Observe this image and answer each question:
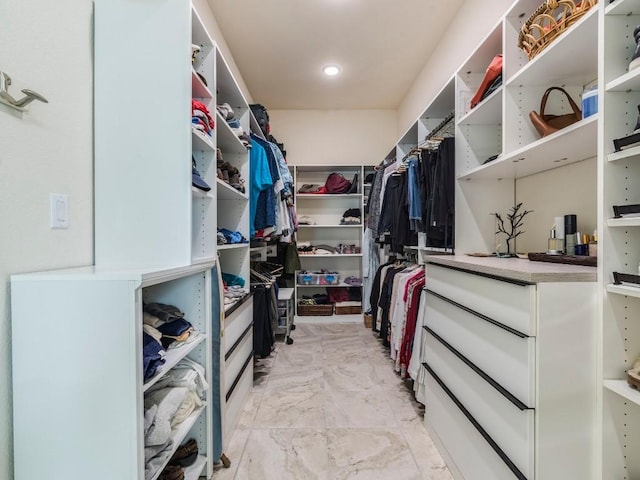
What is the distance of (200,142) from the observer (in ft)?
4.80

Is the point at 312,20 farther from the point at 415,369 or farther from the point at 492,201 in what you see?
the point at 415,369

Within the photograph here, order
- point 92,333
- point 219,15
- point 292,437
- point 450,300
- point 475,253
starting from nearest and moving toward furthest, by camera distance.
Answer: point 92,333 < point 450,300 < point 292,437 < point 475,253 < point 219,15

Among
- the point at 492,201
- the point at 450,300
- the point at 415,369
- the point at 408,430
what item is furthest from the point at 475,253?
the point at 408,430

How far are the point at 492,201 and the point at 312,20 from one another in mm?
1960

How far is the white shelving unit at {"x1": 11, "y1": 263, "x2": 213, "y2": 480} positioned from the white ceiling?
238 cm

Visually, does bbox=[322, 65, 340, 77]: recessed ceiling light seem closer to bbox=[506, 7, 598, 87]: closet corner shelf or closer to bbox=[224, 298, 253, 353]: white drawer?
bbox=[506, 7, 598, 87]: closet corner shelf

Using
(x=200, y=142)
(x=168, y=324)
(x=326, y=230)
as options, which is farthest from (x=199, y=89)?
(x=326, y=230)

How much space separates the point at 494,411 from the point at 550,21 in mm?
1475

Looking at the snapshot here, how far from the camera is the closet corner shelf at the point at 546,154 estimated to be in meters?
1.12

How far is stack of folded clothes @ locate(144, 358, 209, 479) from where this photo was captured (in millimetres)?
1024

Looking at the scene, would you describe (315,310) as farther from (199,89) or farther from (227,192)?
(199,89)

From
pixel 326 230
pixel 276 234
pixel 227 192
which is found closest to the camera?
pixel 227 192

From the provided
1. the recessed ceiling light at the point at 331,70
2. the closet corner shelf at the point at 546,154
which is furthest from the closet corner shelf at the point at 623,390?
the recessed ceiling light at the point at 331,70

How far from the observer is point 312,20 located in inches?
98.2
